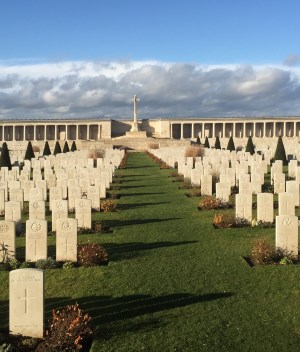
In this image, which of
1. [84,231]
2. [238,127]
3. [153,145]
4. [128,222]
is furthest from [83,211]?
[238,127]

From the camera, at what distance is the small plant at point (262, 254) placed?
33.9 ft

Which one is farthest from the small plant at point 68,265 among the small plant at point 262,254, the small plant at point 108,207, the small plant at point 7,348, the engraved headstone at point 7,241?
the small plant at point 108,207

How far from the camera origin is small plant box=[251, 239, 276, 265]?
10328 millimetres

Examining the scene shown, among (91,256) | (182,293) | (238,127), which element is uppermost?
(238,127)

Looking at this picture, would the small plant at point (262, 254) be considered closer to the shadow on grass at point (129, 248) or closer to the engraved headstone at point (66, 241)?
the shadow on grass at point (129, 248)

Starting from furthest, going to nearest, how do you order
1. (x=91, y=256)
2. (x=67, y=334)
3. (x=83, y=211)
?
(x=83, y=211) → (x=91, y=256) → (x=67, y=334)

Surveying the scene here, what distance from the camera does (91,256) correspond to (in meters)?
10.5

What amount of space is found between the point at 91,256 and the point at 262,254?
3.53 meters

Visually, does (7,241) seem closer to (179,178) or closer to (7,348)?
(7,348)

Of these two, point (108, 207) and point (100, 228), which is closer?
point (100, 228)

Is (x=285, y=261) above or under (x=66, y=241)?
under

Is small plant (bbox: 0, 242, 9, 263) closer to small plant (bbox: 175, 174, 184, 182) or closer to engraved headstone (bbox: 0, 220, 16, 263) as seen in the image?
engraved headstone (bbox: 0, 220, 16, 263)

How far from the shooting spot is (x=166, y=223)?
15062 millimetres

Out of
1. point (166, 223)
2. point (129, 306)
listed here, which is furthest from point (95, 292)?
point (166, 223)
